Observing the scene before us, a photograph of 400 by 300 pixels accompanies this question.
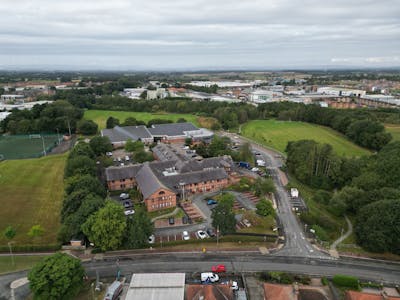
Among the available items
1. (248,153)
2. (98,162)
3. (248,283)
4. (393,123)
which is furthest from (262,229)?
(393,123)

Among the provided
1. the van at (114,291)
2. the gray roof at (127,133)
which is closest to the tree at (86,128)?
the gray roof at (127,133)

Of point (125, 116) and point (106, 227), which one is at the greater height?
point (125, 116)

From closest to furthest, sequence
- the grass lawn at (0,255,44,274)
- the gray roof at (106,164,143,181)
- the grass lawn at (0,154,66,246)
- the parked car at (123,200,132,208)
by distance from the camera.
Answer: the grass lawn at (0,255,44,274), the grass lawn at (0,154,66,246), the parked car at (123,200,132,208), the gray roof at (106,164,143,181)

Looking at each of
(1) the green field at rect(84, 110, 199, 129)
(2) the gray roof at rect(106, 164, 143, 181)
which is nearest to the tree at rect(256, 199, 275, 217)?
(2) the gray roof at rect(106, 164, 143, 181)

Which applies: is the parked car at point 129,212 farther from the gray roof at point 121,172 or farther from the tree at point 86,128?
the tree at point 86,128

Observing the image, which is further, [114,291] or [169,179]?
[169,179]

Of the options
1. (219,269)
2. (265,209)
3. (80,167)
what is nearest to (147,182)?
(80,167)

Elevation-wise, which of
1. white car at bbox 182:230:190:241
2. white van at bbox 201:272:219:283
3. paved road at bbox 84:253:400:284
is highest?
white car at bbox 182:230:190:241

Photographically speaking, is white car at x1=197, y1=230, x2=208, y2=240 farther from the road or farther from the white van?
the road

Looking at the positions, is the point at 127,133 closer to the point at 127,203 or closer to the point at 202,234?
the point at 127,203
